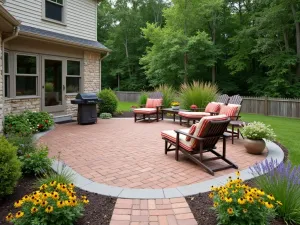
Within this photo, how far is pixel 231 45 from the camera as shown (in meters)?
19.3

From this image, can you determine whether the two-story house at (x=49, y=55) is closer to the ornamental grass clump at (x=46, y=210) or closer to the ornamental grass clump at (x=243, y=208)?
the ornamental grass clump at (x=46, y=210)

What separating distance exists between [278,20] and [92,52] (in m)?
11.6

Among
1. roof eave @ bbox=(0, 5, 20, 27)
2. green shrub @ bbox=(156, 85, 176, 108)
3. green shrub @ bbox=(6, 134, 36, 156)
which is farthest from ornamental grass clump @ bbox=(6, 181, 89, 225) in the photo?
green shrub @ bbox=(156, 85, 176, 108)

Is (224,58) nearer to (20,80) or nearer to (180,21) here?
(180,21)

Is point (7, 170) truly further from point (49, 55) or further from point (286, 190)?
point (49, 55)

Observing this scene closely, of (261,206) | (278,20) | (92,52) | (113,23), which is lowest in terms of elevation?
(261,206)

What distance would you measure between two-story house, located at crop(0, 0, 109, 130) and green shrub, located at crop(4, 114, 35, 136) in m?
0.41

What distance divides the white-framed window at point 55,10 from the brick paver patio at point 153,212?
27.6ft

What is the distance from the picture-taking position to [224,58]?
63.9ft

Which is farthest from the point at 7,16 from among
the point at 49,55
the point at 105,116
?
the point at 105,116

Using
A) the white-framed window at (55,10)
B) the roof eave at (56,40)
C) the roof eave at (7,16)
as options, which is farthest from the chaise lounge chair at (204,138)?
the white-framed window at (55,10)

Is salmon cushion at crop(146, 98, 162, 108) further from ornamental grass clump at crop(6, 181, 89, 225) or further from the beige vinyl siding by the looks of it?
ornamental grass clump at crop(6, 181, 89, 225)

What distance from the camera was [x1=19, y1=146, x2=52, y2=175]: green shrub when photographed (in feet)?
11.9

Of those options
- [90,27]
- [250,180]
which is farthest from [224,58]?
A: [250,180]
